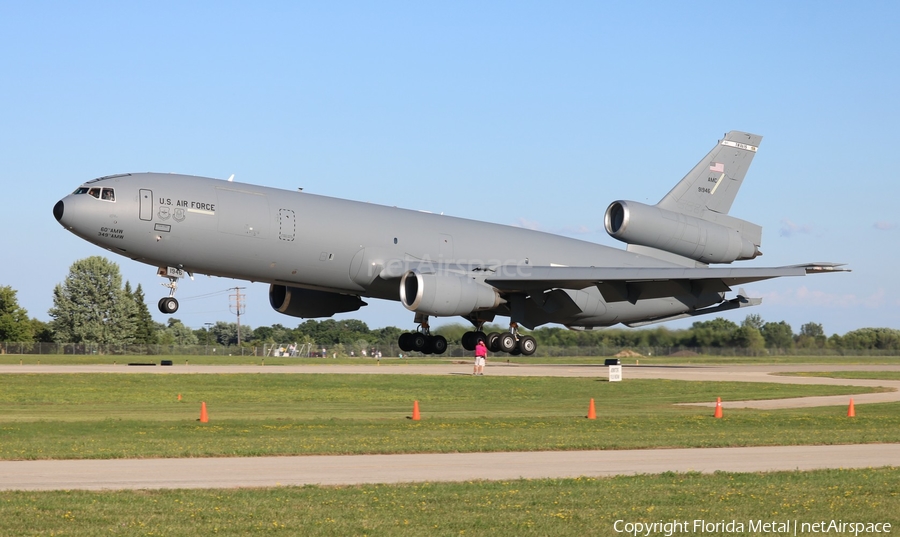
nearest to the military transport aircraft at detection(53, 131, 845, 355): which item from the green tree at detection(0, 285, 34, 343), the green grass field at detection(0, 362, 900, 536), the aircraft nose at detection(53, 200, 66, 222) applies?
the aircraft nose at detection(53, 200, 66, 222)

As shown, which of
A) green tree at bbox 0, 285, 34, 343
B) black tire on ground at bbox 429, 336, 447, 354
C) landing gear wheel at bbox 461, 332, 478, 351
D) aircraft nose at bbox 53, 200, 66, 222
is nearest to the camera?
aircraft nose at bbox 53, 200, 66, 222

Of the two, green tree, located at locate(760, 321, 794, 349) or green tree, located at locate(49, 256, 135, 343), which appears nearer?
green tree, located at locate(760, 321, 794, 349)

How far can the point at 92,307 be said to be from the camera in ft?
363

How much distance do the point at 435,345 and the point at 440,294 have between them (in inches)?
215

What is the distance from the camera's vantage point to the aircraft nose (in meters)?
31.2

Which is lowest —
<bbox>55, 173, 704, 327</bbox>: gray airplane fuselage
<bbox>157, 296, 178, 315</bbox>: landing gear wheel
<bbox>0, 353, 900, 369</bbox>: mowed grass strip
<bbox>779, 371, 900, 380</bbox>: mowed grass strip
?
<bbox>779, 371, 900, 380</bbox>: mowed grass strip

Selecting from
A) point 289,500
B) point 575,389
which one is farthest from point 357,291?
point 289,500

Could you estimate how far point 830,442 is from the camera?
24.2m

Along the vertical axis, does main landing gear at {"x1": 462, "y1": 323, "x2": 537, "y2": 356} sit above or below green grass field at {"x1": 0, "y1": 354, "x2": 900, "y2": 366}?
above

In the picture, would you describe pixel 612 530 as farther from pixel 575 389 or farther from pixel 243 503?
pixel 575 389

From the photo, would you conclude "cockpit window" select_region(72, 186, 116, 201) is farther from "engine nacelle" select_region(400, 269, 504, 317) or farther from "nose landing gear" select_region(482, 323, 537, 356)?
"nose landing gear" select_region(482, 323, 537, 356)

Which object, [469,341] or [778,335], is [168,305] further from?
[778,335]

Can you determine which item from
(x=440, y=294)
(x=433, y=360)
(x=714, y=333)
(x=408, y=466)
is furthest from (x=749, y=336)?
(x=408, y=466)

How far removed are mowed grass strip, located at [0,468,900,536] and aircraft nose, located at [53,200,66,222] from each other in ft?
59.0
